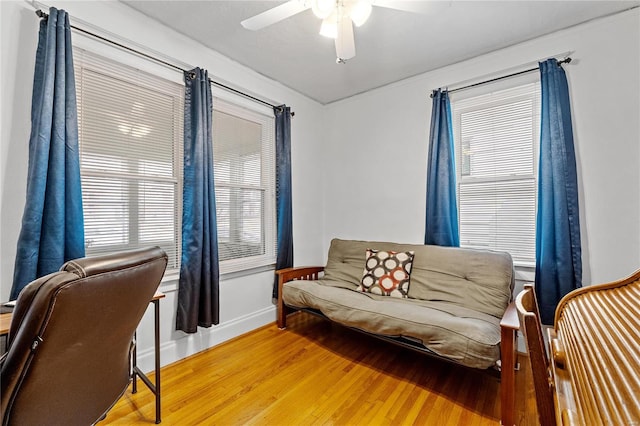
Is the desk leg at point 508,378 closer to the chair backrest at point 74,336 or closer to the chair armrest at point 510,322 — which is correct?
the chair armrest at point 510,322

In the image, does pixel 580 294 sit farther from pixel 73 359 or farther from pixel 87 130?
pixel 87 130

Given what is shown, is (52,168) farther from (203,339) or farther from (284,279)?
(284,279)

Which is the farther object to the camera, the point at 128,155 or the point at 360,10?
the point at 128,155

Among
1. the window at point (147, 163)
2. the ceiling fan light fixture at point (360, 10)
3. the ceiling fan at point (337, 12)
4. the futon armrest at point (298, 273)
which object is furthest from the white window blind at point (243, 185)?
the ceiling fan light fixture at point (360, 10)

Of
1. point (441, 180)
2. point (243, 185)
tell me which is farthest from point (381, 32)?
point (243, 185)

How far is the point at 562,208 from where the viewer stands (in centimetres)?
212

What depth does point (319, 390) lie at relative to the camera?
75.5 inches

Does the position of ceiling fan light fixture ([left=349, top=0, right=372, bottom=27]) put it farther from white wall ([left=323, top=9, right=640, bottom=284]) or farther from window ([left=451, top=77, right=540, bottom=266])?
window ([left=451, top=77, right=540, bottom=266])

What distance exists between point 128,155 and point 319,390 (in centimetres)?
207

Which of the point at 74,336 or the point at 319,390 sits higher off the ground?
the point at 74,336

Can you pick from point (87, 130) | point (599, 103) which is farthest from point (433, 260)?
point (87, 130)

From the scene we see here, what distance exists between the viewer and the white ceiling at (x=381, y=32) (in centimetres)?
201

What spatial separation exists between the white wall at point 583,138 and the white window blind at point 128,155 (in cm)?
201

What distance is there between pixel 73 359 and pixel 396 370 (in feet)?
6.42
